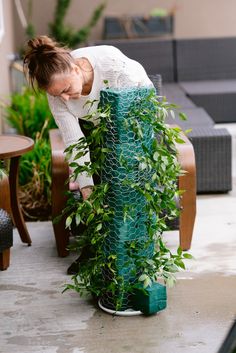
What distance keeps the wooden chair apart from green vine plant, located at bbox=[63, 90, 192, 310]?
0.77m

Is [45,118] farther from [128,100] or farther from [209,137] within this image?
[128,100]

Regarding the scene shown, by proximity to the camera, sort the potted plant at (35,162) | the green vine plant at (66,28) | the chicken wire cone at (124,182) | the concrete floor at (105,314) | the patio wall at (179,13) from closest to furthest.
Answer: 1. the concrete floor at (105,314)
2. the chicken wire cone at (124,182)
3. the potted plant at (35,162)
4. the green vine plant at (66,28)
5. the patio wall at (179,13)

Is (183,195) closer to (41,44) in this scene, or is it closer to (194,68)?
(41,44)

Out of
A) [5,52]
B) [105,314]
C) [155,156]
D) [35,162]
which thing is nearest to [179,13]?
[5,52]

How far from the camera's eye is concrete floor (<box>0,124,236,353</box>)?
12.5 ft

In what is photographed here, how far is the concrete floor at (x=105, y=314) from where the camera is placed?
381cm

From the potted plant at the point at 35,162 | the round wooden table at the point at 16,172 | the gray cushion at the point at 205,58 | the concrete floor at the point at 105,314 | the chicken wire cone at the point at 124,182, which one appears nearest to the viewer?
the concrete floor at the point at 105,314

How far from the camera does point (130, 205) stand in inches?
159

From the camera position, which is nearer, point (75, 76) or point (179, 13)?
point (75, 76)

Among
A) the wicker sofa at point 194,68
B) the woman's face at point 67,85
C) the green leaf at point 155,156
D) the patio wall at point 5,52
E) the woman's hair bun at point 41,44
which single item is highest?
the woman's hair bun at point 41,44

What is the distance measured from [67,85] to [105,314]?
114 centimetres

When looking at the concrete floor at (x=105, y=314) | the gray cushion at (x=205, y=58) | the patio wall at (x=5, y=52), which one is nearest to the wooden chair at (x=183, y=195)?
the concrete floor at (x=105, y=314)

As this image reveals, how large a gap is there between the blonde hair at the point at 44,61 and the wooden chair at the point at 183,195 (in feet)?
3.13

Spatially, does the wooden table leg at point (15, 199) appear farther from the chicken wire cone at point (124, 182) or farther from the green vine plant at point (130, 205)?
the chicken wire cone at point (124, 182)
